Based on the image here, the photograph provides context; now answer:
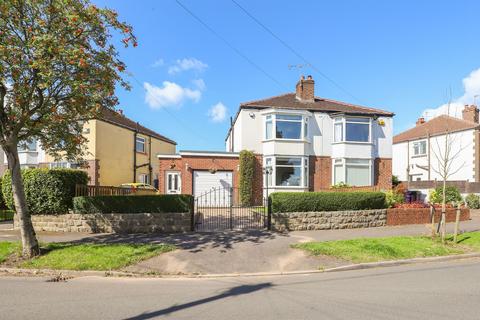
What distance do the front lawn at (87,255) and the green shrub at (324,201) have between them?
490 cm

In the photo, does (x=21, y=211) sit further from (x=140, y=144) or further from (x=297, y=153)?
(x=140, y=144)

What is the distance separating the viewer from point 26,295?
6434mm

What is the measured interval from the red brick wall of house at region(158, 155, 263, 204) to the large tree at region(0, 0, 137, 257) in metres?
11.5

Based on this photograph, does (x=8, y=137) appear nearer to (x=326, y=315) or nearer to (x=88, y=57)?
(x=88, y=57)

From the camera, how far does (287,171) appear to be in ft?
72.5

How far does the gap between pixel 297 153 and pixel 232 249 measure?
41.8 ft

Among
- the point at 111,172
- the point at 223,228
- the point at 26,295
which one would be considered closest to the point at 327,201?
the point at 223,228

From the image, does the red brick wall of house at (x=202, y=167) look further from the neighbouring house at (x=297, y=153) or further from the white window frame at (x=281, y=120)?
the white window frame at (x=281, y=120)

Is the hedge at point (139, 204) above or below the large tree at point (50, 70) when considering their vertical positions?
below

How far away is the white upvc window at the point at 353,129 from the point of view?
2288cm

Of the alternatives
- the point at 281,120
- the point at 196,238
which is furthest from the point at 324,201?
the point at 281,120

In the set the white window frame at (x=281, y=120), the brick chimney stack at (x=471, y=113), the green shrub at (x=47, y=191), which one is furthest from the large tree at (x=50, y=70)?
the brick chimney stack at (x=471, y=113)

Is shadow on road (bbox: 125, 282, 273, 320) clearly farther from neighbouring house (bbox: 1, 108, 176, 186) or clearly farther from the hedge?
neighbouring house (bbox: 1, 108, 176, 186)

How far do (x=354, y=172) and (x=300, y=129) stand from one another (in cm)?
448
